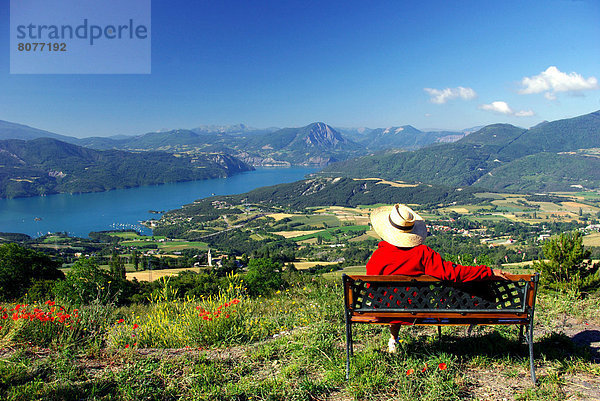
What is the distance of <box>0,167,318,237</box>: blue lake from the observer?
311 feet

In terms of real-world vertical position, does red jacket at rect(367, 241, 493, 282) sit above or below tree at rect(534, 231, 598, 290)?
above

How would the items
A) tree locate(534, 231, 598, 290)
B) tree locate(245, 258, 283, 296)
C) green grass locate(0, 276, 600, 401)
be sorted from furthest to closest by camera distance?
tree locate(245, 258, 283, 296) < tree locate(534, 231, 598, 290) < green grass locate(0, 276, 600, 401)

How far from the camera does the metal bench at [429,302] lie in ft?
9.78

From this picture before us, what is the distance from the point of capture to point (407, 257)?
3.21 meters

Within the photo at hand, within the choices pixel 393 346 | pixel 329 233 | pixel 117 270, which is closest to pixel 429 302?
pixel 393 346

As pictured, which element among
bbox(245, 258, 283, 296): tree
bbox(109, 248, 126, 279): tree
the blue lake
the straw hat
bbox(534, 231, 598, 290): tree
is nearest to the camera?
the straw hat

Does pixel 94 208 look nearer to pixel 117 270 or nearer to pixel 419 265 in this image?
pixel 117 270

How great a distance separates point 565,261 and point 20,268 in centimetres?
2126

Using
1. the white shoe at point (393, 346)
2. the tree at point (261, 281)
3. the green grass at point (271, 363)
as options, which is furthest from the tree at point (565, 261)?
the tree at point (261, 281)

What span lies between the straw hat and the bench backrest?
41cm

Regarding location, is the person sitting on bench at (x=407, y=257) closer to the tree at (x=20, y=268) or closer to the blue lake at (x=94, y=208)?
the tree at (x=20, y=268)

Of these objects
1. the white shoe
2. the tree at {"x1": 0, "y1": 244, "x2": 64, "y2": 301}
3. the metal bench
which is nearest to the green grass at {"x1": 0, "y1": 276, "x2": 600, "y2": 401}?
the white shoe

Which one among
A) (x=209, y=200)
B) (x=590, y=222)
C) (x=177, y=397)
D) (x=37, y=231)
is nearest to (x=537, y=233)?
(x=590, y=222)

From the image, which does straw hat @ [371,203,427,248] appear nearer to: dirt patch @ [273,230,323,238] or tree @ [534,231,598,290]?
tree @ [534,231,598,290]
